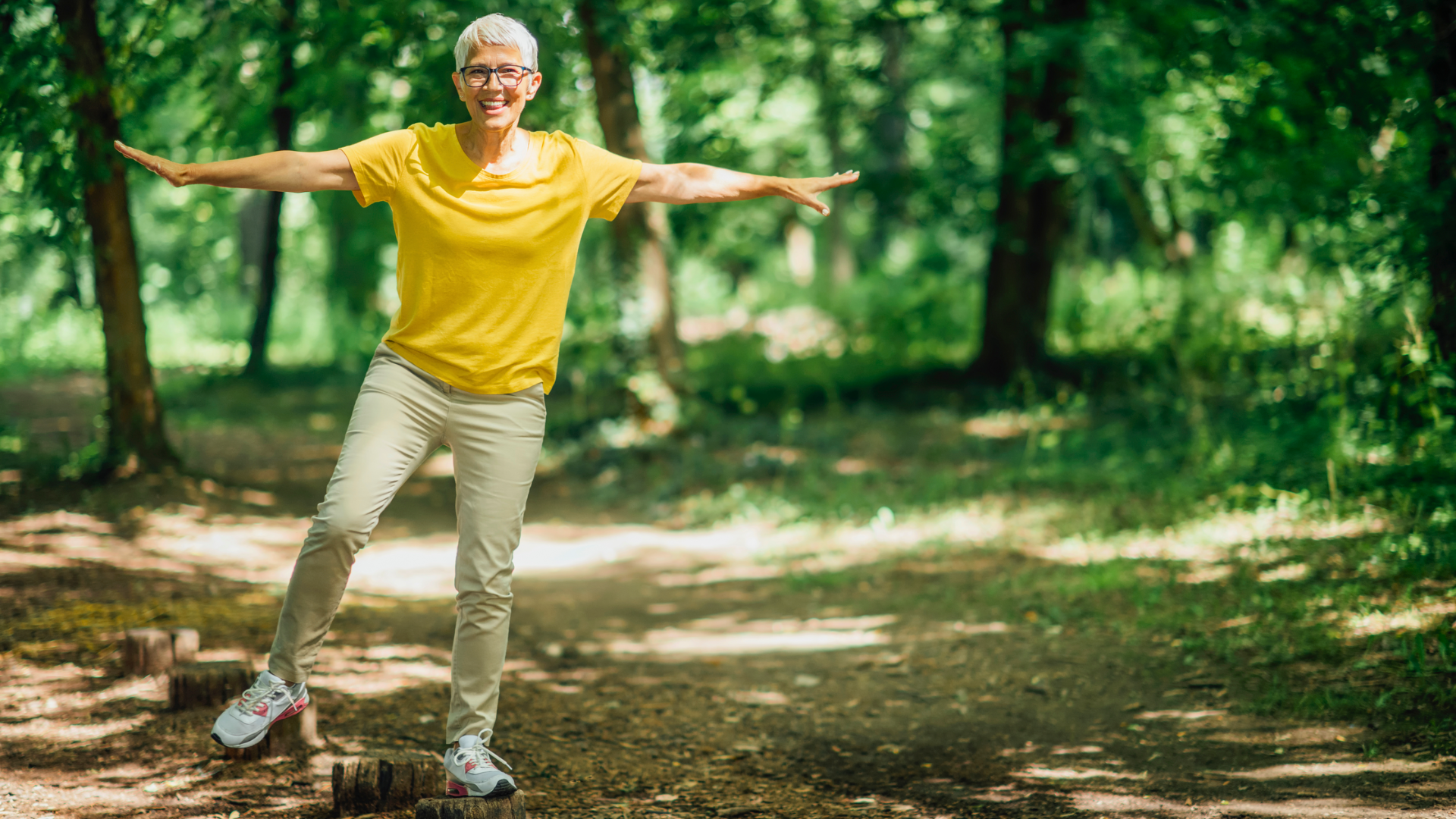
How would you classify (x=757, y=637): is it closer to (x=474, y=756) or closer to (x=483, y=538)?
(x=474, y=756)

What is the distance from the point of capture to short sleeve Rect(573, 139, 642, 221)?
360 cm

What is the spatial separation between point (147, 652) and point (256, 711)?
6.18ft

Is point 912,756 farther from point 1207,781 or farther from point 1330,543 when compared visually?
point 1330,543

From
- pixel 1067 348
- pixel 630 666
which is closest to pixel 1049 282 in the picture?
pixel 1067 348

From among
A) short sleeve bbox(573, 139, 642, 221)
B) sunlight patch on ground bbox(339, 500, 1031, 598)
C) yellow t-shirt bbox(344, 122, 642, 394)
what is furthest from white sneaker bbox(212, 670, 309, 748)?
sunlight patch on ground bbox(339, 500, 1031, 598)

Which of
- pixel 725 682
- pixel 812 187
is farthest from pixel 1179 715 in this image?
pixel 812 187

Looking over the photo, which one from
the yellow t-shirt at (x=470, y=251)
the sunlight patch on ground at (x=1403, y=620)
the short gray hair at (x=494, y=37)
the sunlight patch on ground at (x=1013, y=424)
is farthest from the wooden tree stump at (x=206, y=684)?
the sunlight patch on ground at (x=1013, y=424)

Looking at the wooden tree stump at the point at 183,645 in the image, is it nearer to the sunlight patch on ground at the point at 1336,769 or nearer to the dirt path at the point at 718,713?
the dirt path at the point at 718,713

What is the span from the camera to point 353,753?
4.33 meters

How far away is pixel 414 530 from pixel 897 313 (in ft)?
32.7

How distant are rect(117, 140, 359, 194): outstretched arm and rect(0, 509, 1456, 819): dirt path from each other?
2127 mm

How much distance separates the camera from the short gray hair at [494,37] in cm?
340

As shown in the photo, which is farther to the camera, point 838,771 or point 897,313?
point 897,313

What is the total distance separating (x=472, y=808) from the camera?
130 inches
